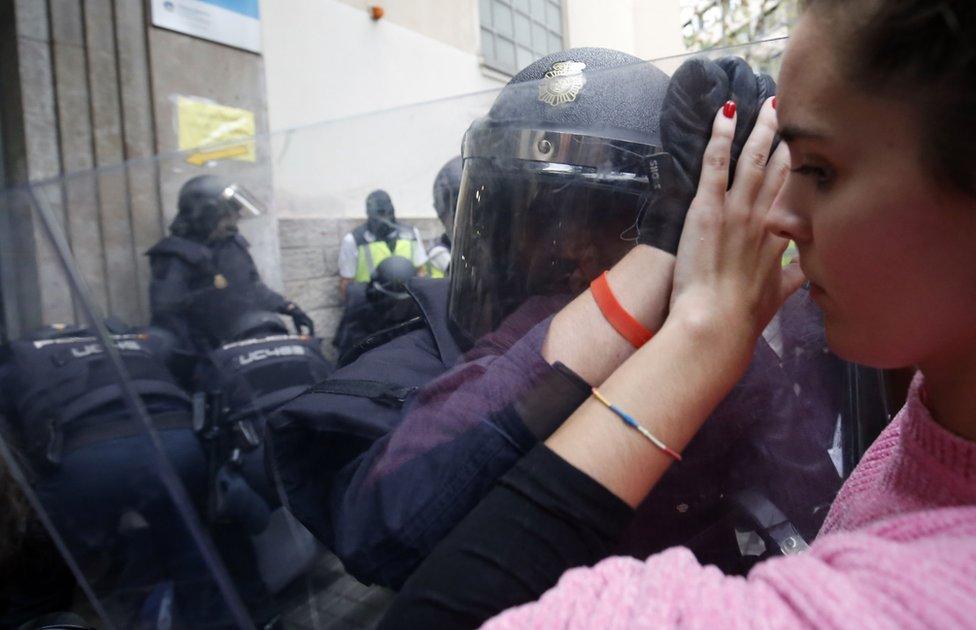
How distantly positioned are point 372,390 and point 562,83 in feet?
1.66

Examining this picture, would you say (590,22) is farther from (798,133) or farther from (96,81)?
(798,133)

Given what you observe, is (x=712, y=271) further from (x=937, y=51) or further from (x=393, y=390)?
(x=393, y=390)

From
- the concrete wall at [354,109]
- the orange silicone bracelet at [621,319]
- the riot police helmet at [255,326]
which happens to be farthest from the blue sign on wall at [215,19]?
the orange silicone bracelet at [621,319]

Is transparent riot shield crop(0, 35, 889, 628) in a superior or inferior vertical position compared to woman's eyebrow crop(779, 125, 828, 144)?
inferior

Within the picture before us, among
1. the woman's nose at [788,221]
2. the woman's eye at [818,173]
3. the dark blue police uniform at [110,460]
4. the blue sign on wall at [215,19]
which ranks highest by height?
the blue sign on wall at [215,19]

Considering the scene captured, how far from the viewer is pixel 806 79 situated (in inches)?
23.7

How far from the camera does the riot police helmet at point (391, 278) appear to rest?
1.12m

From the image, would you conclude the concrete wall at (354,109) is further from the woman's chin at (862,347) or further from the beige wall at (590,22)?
the woman's chin at (862,347)

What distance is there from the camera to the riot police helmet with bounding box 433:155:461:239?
1026 millimetres

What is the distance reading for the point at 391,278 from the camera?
Answer: 3.75 ft

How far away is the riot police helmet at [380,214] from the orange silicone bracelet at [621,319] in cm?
41

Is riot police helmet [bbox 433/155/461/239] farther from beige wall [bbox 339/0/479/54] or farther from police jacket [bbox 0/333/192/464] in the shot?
beige wall [bbox 339/0/479/54]

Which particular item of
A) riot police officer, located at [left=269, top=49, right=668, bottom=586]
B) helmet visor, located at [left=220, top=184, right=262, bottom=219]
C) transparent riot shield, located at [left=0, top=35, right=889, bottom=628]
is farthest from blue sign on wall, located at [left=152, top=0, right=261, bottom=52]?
A: riot police officer, located at [left=269, top=49, right=668, bottom=586]

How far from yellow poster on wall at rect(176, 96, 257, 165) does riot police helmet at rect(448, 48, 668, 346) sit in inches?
13.9
